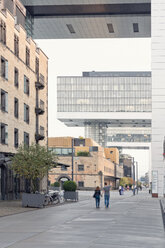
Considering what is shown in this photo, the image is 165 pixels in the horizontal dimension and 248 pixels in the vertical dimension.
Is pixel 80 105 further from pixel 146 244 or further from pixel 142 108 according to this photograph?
pixel 146 244

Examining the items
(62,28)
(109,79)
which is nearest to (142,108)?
(109,79)

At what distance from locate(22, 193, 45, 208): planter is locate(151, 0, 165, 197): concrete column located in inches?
1473

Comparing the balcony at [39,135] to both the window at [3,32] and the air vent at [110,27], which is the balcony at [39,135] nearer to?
the window at [3,32]

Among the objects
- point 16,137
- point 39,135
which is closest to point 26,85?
point 39,135

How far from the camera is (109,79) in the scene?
16712cm

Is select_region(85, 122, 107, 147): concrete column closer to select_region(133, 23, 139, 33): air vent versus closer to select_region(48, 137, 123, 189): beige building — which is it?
select_region(48, 137, 123, 189): beige building

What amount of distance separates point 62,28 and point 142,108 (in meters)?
85.9

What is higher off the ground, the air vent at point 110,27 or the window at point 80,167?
the air vent at point 110,27

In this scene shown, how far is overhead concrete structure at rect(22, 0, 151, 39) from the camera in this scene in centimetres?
7431

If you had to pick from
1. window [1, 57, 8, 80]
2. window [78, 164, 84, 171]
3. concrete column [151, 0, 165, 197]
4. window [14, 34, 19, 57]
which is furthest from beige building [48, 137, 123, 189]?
window [1, 57, 8, 80]

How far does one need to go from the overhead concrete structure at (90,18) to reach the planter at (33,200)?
138 ft

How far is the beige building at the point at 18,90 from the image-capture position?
4912 centimetres

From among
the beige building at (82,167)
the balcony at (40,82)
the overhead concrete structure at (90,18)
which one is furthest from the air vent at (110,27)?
the beige building at (82,167)

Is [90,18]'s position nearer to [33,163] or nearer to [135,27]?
[135,27]
